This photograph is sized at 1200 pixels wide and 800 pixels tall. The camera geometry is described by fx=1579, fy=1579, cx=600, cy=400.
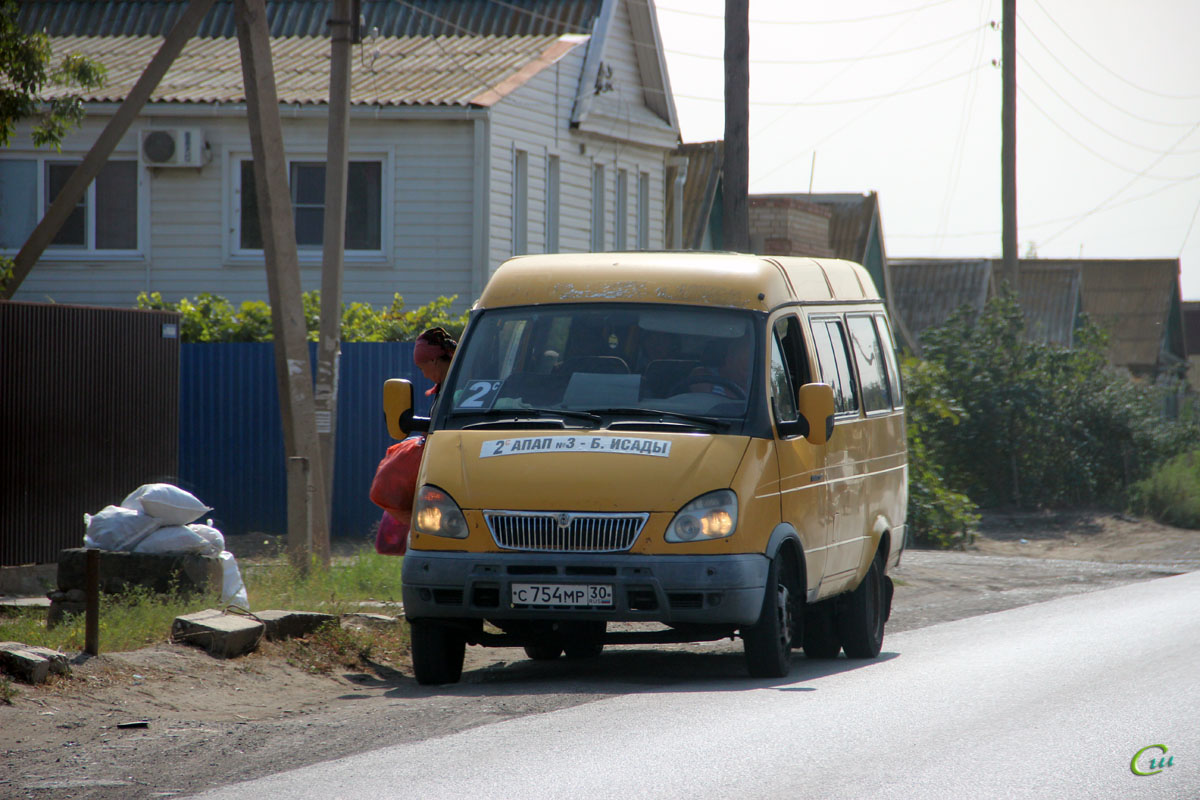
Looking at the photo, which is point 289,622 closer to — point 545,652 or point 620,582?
point 545,652

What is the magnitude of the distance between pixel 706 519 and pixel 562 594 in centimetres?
82

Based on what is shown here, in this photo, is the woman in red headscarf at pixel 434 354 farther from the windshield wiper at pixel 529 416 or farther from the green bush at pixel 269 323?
the green bush at pixel 269 323

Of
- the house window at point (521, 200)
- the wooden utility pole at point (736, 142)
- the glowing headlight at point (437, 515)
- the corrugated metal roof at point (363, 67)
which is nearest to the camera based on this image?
the glowing headlight at point (437, 515)

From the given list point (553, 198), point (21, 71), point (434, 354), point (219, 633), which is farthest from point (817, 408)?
point (553, 198)

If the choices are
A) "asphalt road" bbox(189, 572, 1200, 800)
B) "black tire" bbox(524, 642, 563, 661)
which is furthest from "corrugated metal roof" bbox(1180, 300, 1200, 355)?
"asphalt road" bbox(189, 572, 1200, 800)

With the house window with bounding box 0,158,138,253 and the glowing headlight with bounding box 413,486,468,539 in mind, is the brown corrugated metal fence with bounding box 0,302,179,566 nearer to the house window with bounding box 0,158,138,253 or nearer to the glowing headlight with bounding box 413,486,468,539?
the glowing headlight with bounding box 413,486,468,539

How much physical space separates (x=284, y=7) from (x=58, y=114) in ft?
38.0

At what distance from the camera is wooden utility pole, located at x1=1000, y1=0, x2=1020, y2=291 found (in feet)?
89.6

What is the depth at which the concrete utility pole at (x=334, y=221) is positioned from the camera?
1250cm

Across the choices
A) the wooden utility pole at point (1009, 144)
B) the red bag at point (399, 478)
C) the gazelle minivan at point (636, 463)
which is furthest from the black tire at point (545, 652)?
the wooden utility pole at point (1009, 144)

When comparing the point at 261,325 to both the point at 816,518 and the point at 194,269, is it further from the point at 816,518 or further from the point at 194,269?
the point at 816,518

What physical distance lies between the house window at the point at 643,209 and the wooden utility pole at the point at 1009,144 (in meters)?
6.22

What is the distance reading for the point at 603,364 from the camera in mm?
8695

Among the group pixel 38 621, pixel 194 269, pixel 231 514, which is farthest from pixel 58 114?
pixel 194 269
